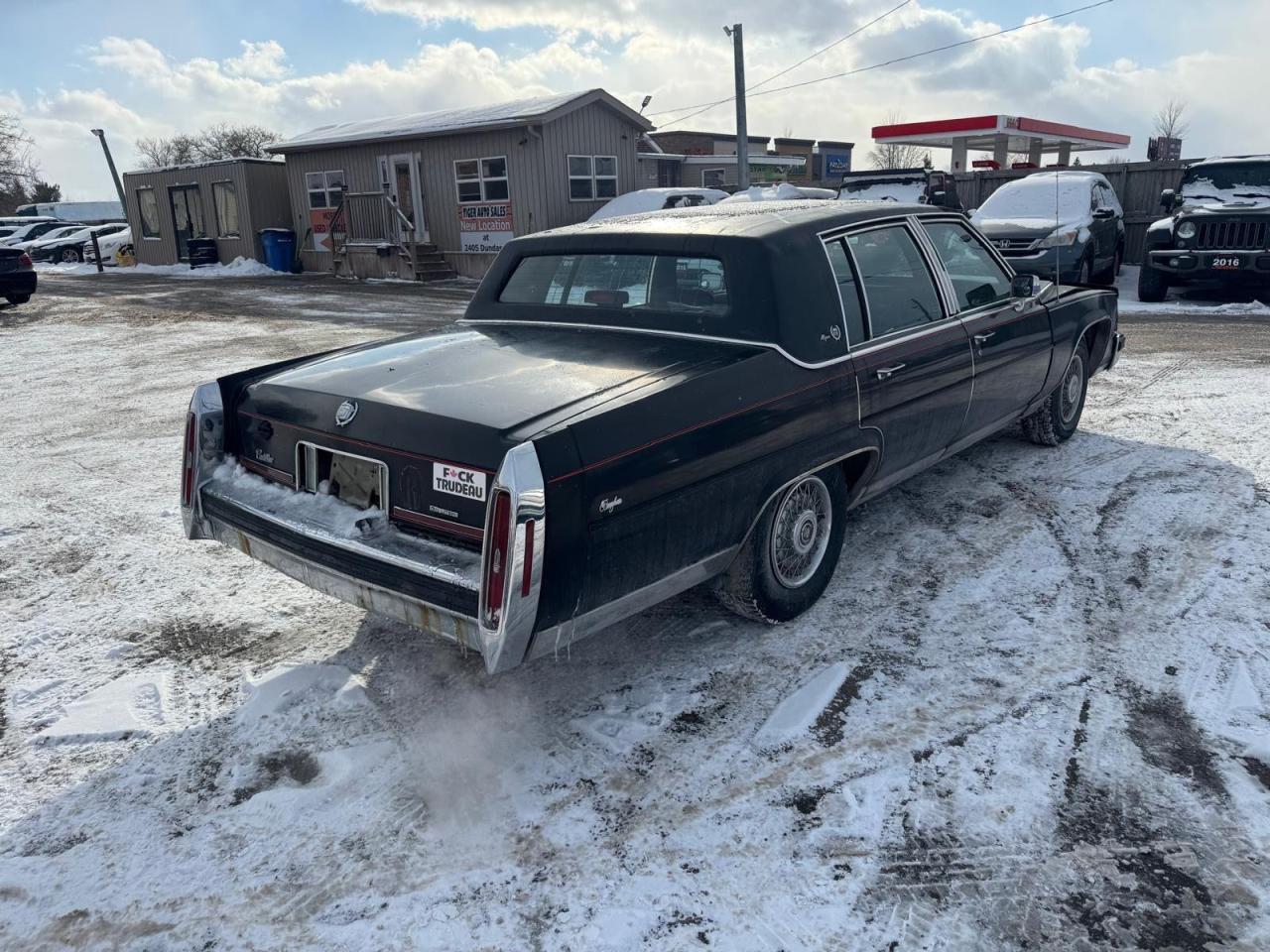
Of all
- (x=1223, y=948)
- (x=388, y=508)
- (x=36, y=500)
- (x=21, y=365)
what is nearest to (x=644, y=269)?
(x=388, y=508)

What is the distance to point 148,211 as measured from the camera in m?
28.5

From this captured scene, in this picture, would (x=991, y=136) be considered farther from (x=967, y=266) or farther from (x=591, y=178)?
A: (x=967, y=266)

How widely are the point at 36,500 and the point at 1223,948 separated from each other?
20.2 ft

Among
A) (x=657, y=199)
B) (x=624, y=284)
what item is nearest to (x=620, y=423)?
(x=624, y=284)

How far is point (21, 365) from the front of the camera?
10.7 m

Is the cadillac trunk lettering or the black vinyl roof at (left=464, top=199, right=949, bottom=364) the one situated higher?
the black vinyl roof at (left=464, top=199, right=949, bottom=364)

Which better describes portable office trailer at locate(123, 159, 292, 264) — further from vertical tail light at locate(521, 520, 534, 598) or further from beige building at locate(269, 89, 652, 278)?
vertical tail light at locate(521, 520, 534, 598)

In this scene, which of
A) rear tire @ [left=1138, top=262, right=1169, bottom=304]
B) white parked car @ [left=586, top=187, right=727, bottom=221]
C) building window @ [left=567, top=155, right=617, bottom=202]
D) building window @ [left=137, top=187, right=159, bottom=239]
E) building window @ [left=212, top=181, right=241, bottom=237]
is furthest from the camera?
building window @ [left=137, top=187, right=159, bottom=239]

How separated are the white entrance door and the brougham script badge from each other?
1966 cm

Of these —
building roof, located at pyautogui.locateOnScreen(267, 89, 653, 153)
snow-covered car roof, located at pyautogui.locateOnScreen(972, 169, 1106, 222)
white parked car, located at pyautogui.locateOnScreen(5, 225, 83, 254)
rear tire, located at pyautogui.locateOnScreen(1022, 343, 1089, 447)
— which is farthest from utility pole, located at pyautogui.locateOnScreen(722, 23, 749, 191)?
white parked car, located at pyautogui.locateOnScreen(5, 225, 83, 254)

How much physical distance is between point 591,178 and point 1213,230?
13071 millimetres

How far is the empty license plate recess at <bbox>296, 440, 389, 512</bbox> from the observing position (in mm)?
3189

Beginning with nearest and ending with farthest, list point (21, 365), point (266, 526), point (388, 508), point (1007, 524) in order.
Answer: point (388, 508) → point (266, 526) → point (1007, 524) → point (21, 365)

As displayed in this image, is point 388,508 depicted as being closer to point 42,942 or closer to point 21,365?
point 42,942
